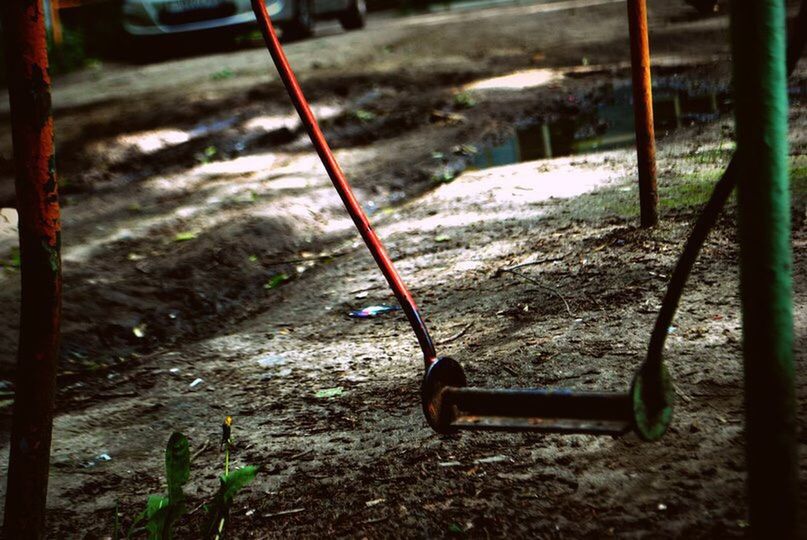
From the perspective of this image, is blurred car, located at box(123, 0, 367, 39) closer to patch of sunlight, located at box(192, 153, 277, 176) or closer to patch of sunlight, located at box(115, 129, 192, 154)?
patch of sunlight, located at box(115, 129, 192, 154)

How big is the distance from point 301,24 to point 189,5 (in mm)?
1268

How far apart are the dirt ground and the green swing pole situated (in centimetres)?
47

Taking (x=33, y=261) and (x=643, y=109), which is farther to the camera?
(x=643, y=109)

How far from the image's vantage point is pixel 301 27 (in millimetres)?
9445

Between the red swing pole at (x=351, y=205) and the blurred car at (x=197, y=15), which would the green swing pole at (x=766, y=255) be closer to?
the red swing pole at (x=351, y=205)

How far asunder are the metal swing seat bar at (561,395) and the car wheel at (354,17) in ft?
29.5

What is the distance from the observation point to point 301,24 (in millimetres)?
9414

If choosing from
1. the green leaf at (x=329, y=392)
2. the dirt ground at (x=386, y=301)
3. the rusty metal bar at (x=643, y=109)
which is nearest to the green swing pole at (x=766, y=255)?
the dirt ground at (x=386, y=301)

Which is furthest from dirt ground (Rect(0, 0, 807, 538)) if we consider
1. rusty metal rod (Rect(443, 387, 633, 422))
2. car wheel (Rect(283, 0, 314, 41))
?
car wheel (Rect(283, 0, 314, 41))

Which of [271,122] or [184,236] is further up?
[271,122]

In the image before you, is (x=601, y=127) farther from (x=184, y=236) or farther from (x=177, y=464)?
(x=177, y=464)

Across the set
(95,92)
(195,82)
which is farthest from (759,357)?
(95,92)

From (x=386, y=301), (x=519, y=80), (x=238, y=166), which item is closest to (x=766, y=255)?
(x=386, y=301)

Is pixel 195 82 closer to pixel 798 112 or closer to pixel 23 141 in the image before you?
pixel 798 112
